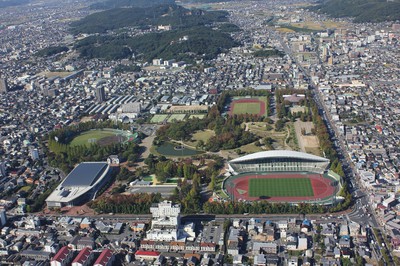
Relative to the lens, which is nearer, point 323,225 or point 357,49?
point 323,225

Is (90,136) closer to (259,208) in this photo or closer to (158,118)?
(158,118)

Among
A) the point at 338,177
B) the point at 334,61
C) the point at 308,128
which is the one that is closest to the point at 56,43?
Result: the point at 334,61

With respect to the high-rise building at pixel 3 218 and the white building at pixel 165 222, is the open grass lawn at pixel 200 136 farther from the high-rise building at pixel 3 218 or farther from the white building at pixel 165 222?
the high-rise building at pixel 3 218

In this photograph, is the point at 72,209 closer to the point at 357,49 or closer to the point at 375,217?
the point at 375,217

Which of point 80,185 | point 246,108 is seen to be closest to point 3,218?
point 80,185

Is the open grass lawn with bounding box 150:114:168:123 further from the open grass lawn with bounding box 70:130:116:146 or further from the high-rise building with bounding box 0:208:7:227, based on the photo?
the high-rise building with bounding box 0:208:7:227

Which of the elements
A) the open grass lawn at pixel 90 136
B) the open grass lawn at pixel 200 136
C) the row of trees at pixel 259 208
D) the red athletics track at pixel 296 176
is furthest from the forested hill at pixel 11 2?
the row of trees at pixel 259 208
